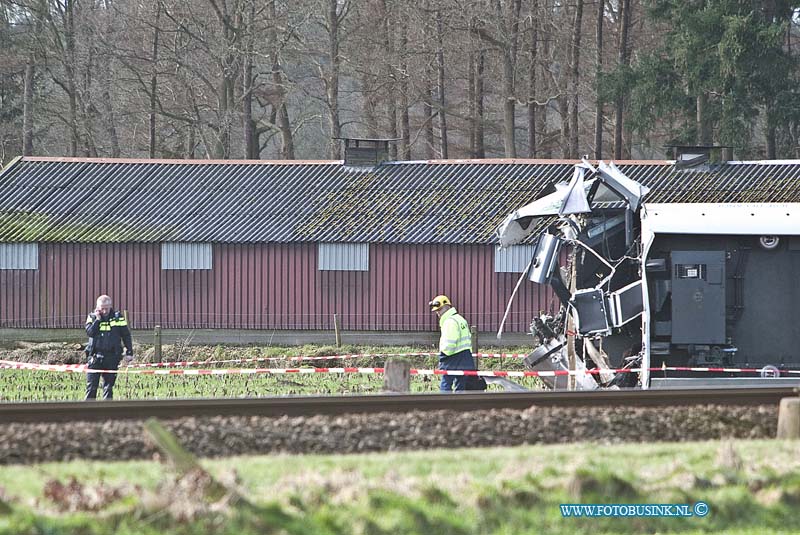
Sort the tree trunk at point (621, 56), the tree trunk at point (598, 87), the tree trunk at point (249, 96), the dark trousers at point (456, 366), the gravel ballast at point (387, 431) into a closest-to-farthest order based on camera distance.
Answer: the gravel ballast at point (387, 431), the dark trousers at point (456, 366), the tree trunk at point (598, 87), the tree trunk at point (249, 96), the tree trunk at point (621, 56)

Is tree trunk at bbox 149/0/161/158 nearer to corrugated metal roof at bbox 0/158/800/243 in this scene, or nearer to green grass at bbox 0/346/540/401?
corrugated metal roof at bbox 0/158/800/243

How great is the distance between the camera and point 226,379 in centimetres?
2375

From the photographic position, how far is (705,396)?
14438 mm

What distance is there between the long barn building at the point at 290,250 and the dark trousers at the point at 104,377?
1482 cm

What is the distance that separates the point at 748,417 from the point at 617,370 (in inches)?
171

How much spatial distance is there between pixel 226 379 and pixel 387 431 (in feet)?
38.4

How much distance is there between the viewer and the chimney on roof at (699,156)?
116 ft

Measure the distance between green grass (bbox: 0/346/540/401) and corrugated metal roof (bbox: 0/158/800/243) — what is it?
12.7 feet

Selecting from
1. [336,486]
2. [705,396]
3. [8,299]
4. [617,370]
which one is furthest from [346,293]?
[336,486]

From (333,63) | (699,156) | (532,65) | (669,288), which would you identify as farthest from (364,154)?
(669,288)

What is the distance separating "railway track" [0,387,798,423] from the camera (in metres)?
13.3

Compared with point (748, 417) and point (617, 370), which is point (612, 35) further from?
point (748, 417)

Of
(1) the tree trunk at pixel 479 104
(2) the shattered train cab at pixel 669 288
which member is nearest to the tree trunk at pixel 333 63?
(1) the tree trunk at pixel 479 104

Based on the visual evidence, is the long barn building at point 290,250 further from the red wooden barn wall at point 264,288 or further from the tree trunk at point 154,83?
the tree trunk at point 154,83
